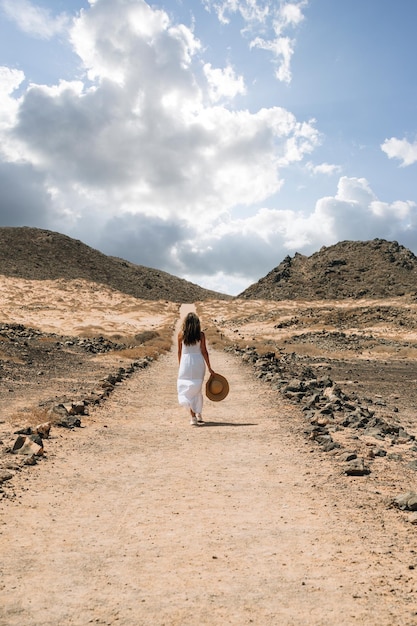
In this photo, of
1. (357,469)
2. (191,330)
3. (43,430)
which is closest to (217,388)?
(191,330)

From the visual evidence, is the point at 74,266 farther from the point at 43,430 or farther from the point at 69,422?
the point at 43,430

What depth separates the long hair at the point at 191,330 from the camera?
11781 mm

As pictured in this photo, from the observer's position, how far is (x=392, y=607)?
13.5 feet

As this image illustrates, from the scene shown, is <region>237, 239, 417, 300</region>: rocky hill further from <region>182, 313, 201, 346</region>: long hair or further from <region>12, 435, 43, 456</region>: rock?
<region>12, 435, 43, 456</region>: rock

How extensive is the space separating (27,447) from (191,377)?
13.2 feet

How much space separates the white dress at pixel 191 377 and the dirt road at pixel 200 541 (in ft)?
6.58

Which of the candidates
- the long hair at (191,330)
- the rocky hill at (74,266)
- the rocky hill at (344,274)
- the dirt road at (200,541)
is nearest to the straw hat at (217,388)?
the long hair at (191,330)

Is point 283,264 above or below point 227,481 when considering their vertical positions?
above

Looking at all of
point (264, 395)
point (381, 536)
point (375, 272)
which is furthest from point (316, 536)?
point (375, 272)

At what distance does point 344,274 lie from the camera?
108 meters

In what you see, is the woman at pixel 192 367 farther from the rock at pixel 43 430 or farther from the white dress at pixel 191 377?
the rock at pixel 43 430

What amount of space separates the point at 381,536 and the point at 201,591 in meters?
2.20

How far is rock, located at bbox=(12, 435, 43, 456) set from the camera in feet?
28.6

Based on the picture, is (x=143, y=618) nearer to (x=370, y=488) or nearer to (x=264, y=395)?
(x=370, y=488)
